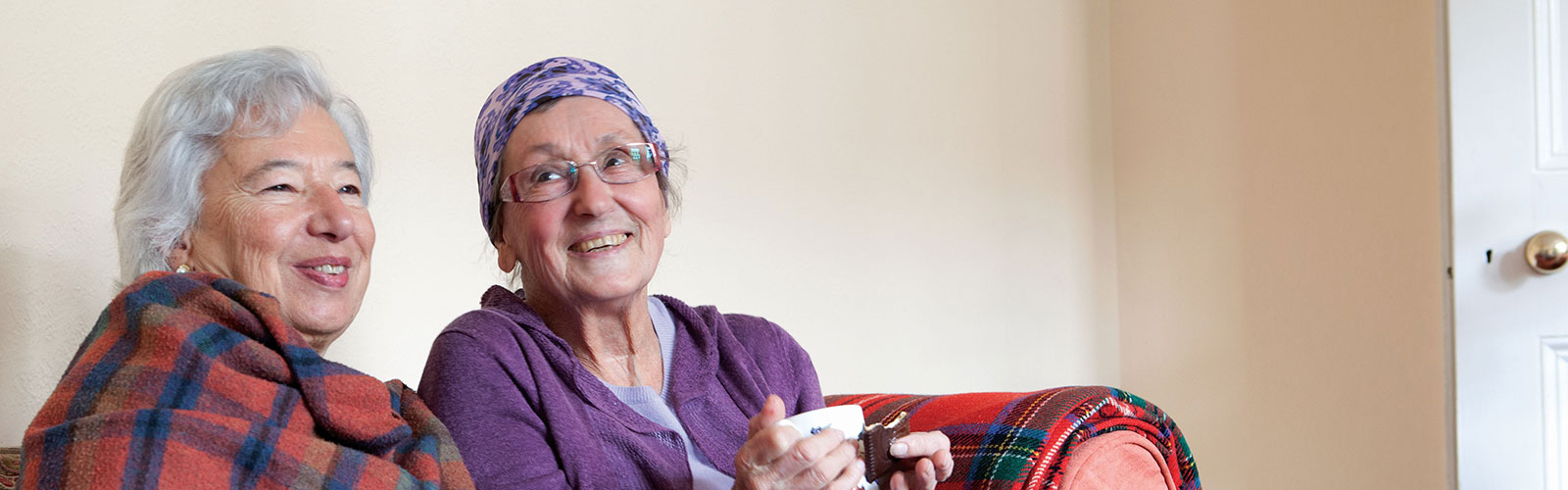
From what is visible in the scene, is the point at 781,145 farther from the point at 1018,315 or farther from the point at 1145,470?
the point at 1145,470

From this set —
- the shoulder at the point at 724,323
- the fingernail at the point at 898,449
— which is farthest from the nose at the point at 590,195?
the fingernail at the point at 898,449

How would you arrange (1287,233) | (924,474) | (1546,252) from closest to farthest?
(924,474) < (1546,252) < (1287,233)

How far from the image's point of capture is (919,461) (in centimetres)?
127

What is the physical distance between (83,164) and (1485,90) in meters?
2.17

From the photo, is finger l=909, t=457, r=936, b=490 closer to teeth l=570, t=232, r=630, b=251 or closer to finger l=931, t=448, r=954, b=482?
finger l=931, t=448, r=954, b=482

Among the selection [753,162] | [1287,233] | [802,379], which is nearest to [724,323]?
[802,379]

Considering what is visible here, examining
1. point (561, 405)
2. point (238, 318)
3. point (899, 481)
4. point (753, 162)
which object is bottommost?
point (899, 481)

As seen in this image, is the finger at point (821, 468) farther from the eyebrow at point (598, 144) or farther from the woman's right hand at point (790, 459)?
the eyebrow at point (598, 144)

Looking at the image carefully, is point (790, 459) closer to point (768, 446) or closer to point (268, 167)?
point (768, 446)

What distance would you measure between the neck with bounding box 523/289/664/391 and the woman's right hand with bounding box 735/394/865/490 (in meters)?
0.33

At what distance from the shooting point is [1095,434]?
142 cm

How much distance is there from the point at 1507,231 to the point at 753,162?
1373mm

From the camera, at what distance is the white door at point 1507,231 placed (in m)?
1.95

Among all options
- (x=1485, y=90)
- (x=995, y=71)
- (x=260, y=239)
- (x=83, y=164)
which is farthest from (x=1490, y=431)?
(x=83, y=164)
